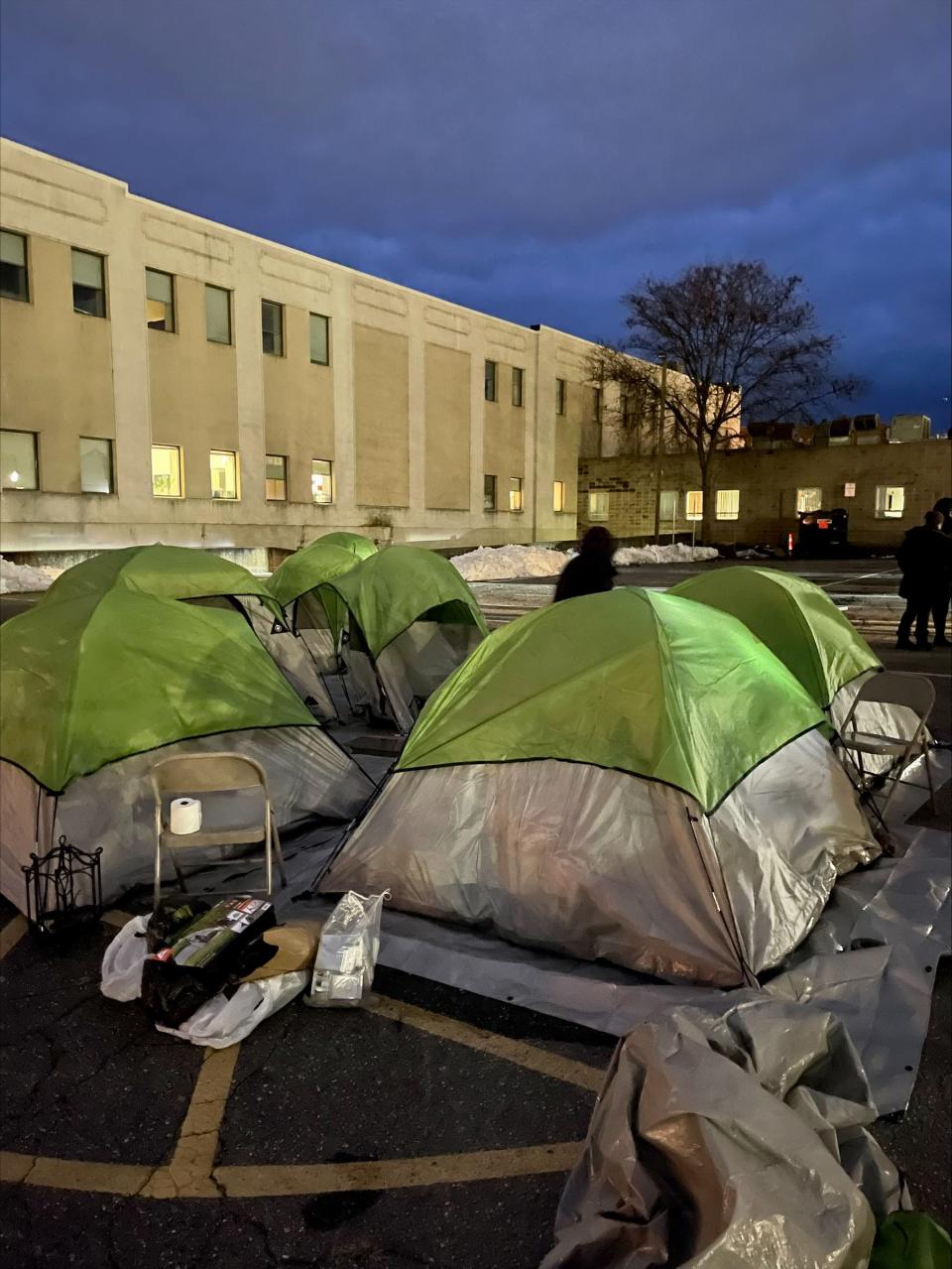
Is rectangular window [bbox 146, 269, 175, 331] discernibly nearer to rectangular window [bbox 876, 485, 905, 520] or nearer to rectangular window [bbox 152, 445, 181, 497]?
rectangular window [bbox 152, 445, 181, 497]

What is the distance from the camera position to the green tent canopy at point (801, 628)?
21.5 ft

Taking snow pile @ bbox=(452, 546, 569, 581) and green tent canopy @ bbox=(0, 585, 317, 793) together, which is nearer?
green tent canopy @ bbox=(0, 585, 317, 793)

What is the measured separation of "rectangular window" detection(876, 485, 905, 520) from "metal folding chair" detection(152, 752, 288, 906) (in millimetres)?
31980

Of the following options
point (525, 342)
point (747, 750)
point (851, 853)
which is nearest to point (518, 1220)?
point (747, 750)

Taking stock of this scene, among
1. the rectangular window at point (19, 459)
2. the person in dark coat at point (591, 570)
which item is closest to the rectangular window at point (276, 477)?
the rectangular window at point (19, 459)

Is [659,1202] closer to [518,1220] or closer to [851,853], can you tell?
[518,1220]

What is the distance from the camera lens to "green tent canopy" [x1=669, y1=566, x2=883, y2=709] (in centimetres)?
655

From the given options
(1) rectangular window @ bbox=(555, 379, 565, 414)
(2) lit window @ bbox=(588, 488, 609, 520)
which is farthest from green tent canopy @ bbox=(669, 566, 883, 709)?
(2) lit window @ bbox=(588, 488, 609, 520)

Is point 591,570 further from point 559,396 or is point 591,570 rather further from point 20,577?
point 559,396

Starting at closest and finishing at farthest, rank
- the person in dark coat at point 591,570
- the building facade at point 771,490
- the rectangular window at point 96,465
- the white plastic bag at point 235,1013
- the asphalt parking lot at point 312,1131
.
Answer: the asphalt parking lot at point 312,1131
the white plastic bag at point 235,1013
the person in dark coat at point 591,570
the rectangular window at point 96,465
the building facade at point 771,490

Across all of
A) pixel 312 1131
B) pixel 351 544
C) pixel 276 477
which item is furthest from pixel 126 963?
pixel 276 477

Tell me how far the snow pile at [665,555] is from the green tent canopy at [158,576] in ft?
73.0

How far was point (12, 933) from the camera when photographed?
442 cm

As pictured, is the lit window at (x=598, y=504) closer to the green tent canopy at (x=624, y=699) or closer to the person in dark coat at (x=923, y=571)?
the person in dark coat at (x=923, y=571)
